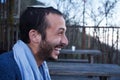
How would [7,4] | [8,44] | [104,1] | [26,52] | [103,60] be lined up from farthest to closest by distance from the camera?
[104,1] < [103,60] < [8,44] < [7,4] < [26,52]

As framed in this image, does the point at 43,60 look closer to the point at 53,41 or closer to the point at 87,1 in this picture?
the point at 53,41

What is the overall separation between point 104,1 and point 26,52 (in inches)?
459

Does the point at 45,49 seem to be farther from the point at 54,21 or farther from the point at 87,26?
the point at 87,26

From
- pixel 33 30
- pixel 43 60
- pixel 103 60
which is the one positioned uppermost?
pixel 33 30

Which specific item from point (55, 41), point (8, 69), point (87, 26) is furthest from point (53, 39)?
point (87, 26)

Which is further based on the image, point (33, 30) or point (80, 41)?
point (80, 41)

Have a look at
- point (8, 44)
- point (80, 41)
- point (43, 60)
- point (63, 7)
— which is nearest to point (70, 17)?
point (63, 7)

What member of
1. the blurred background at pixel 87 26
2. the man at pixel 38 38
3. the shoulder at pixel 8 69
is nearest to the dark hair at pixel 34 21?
the man at pixel 38 38

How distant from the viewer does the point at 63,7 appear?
45.5 feet

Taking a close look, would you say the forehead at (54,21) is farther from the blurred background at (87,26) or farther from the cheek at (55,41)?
the blurred background at (87,26)

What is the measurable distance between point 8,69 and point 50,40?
11.8 inches

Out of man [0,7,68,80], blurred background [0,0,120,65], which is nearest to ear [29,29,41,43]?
man [0,7,68,80]

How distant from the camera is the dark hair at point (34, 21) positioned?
1969mm

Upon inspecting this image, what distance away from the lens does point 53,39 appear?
1987 mm
